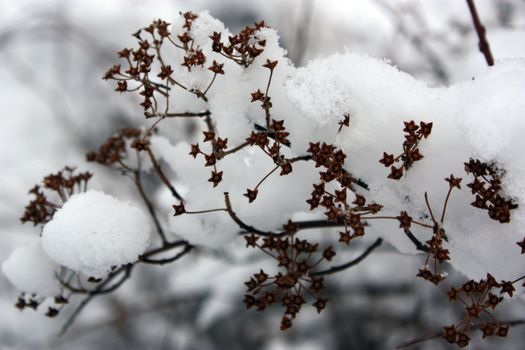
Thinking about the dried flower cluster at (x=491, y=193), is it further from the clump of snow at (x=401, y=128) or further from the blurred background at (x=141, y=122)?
the blurred background at (x=141, y=122)

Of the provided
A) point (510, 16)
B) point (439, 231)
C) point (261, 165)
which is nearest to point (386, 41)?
point (510, 16)

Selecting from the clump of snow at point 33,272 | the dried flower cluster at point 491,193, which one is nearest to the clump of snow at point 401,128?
the dried flower cluster at point 491,193

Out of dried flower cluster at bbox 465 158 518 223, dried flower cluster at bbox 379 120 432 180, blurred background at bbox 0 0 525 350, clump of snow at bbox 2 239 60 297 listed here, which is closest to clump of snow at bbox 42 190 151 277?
clump of snow at bbox 2 239 60 297

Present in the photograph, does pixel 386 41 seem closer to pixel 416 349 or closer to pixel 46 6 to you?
pixel 416 349

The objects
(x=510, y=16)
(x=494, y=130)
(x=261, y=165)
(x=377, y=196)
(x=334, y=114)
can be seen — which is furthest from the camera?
(x=510, y=16)

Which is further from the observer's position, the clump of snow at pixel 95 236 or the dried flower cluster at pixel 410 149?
the clump of snow at pixel 95 236

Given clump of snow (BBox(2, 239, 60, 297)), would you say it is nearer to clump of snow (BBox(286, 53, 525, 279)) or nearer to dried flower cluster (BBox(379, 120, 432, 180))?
clump of snow (BBox(286, 53, 525, 279))
